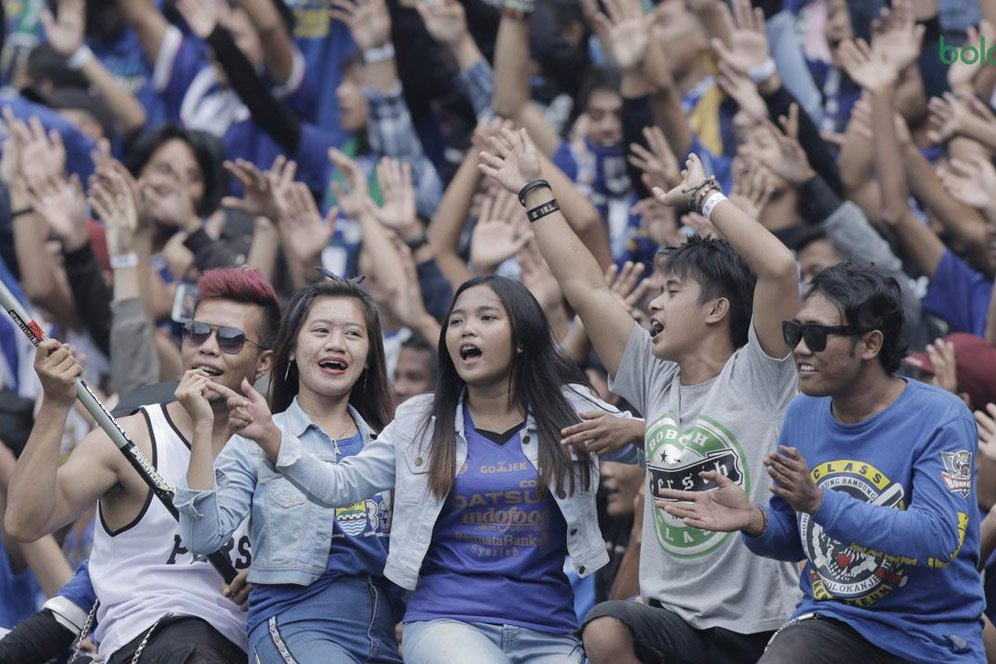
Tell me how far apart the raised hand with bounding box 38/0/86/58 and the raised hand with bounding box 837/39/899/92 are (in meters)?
4.97

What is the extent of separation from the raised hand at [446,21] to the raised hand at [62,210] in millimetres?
2106

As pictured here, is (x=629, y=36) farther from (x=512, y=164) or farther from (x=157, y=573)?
(x=157, y=573)

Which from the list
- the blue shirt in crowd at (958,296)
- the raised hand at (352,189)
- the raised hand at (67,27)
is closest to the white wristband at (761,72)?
the blue shirt in crowd at (958,296)

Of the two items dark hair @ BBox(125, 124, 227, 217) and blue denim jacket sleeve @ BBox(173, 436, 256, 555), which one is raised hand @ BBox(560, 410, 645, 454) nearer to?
blue denim jacket sleeve @ BBox(173, 436, 256, 555)

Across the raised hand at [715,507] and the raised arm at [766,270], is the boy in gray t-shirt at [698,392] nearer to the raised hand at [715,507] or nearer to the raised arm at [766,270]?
the raised arm at [766,270]

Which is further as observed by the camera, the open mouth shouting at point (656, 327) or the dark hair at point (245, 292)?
the dark hair at point (245, 292)

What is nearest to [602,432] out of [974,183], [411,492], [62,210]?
[411,492]

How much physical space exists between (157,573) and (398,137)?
4.20m

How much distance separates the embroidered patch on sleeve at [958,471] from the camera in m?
4.19

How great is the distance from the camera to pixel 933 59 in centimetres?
815

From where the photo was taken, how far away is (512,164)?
522 cm

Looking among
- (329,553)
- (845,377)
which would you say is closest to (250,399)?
(329,553)

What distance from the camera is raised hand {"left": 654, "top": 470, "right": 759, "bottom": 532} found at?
13.5 ft

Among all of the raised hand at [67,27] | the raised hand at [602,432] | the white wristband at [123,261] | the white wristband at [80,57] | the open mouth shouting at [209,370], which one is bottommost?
the raised hand at [602,432]
